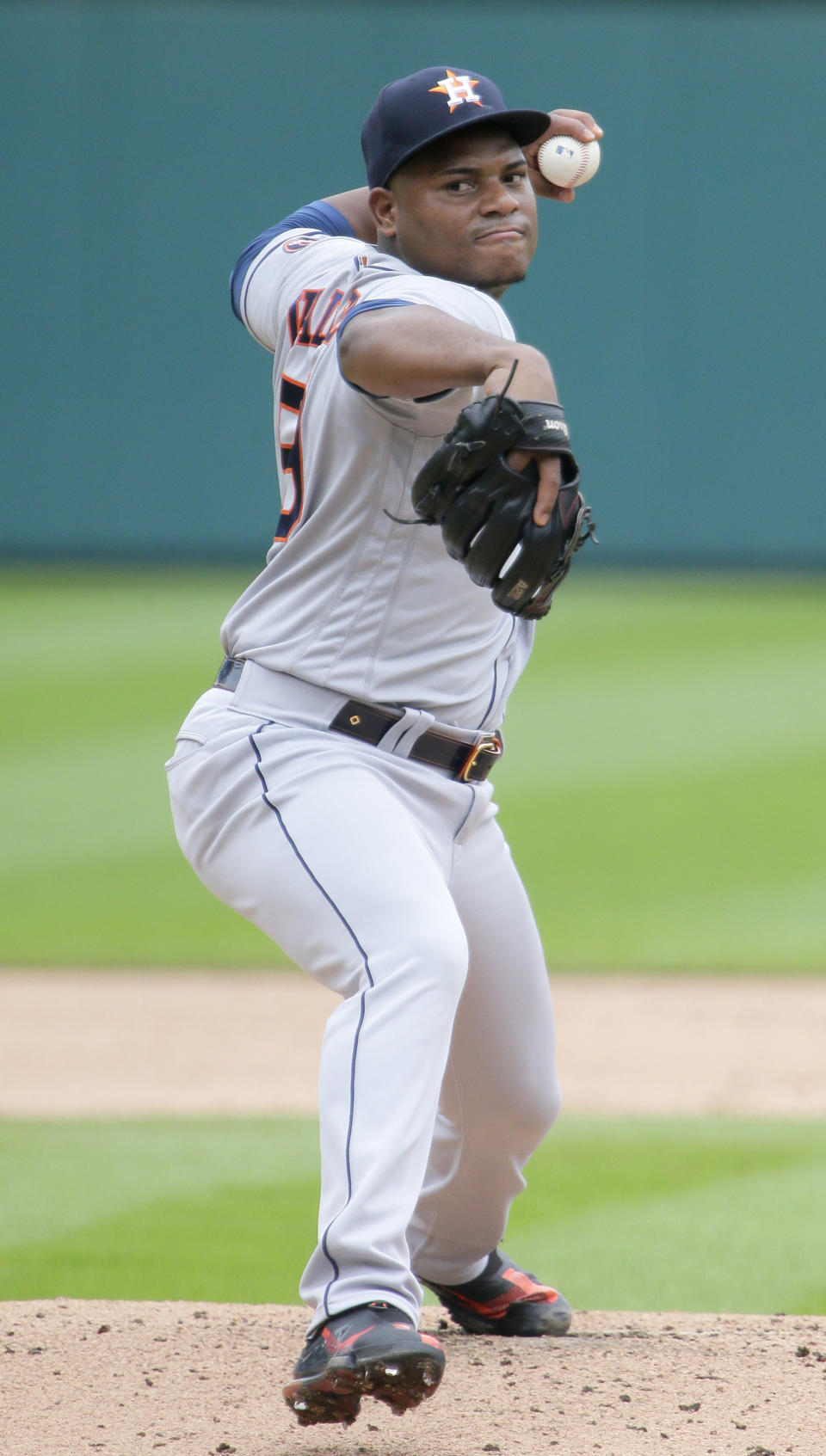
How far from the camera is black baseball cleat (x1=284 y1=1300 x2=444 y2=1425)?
226cm

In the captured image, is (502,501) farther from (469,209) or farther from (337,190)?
(337,190)

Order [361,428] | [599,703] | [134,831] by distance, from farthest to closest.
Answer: [599,703] → [134,831] → [361,428]

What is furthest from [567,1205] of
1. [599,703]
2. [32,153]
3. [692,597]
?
[32,153]

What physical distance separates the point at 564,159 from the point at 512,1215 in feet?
8.04

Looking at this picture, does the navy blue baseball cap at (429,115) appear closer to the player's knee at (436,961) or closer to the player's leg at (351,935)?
the player's leg at (351,935)

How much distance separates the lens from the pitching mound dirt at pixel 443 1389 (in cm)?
262

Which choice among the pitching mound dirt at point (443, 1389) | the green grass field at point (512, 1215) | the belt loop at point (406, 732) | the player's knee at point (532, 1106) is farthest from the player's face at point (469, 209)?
the green grass field at point (512, 1215)

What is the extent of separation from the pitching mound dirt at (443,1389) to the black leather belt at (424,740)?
98cm

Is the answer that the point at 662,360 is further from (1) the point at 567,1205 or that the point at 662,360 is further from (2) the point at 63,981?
(1) the point at 567,1205

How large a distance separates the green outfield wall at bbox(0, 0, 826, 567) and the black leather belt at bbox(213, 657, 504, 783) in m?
14.7

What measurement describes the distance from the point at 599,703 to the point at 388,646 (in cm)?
877

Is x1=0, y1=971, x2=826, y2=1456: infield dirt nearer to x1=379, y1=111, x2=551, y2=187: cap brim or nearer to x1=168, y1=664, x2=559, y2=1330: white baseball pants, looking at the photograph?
x1=168, y1=664, x2=559, y2=1330: white baseball pants

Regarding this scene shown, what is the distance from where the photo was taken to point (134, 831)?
8672 mm

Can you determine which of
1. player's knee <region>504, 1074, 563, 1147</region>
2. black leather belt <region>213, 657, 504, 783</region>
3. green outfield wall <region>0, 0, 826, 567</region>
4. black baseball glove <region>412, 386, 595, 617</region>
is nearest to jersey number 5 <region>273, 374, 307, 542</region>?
black leather belt <region>213, 657, 504, 783</region>
